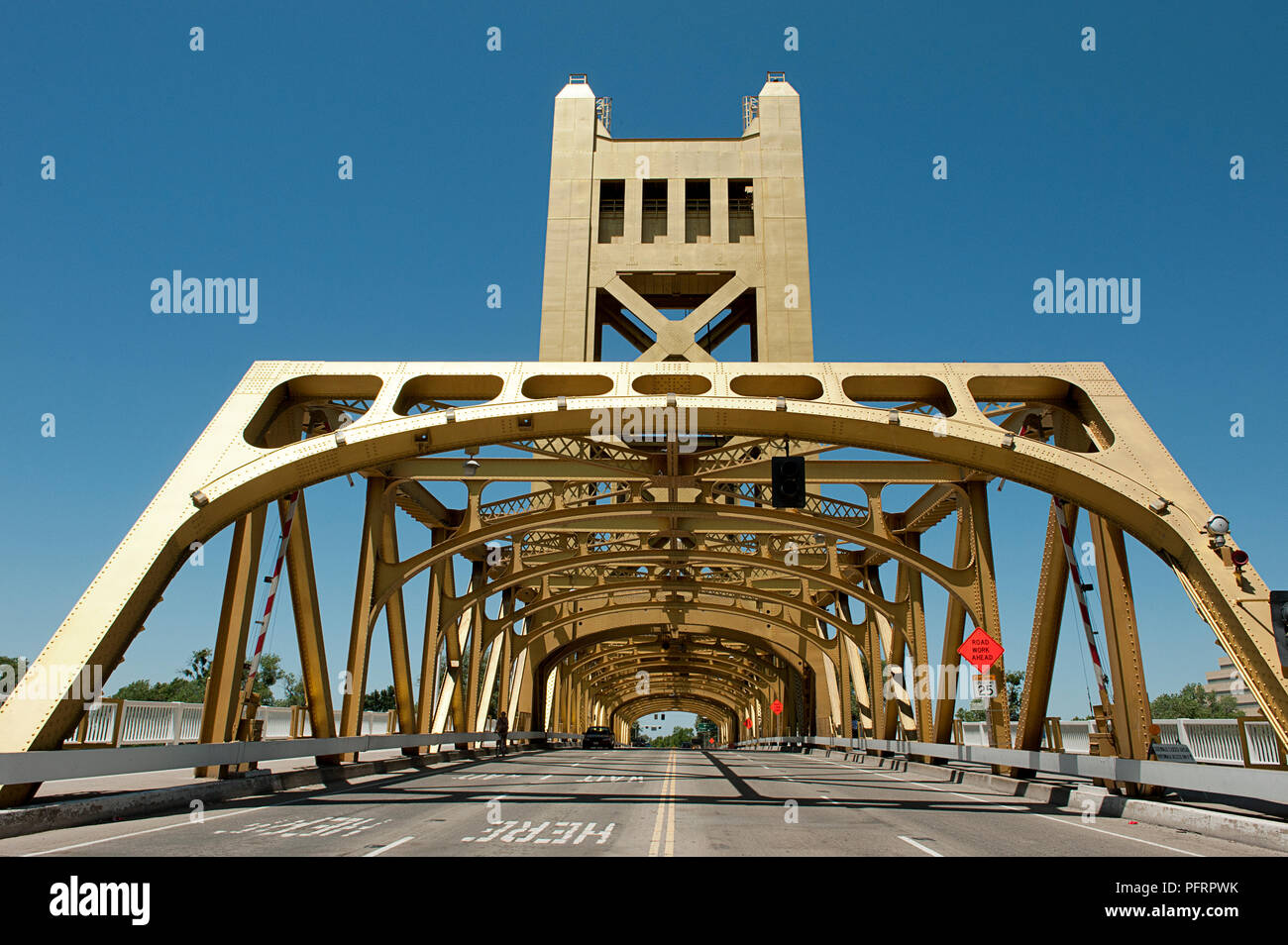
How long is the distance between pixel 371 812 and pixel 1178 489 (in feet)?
40.6

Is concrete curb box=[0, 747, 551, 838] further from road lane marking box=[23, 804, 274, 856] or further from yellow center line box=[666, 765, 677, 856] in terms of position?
yellow center line box=[666, 765, 677, 856]

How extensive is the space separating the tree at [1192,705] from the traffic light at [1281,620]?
101 meters

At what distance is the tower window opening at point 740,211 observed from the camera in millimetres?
31672

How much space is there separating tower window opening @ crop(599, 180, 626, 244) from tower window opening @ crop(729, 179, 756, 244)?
151 inches

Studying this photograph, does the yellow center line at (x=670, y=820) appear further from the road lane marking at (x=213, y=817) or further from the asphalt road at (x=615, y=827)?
the road lane marking at (x=213, y=817)

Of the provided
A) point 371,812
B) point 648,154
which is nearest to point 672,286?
point 648,154

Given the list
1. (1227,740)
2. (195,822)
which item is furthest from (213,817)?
(1227,740)

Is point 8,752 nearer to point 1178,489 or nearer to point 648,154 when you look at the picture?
point 1178,489

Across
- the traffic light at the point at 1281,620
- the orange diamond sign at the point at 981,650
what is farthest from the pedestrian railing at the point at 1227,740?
the traffic light at the point at 1281,620

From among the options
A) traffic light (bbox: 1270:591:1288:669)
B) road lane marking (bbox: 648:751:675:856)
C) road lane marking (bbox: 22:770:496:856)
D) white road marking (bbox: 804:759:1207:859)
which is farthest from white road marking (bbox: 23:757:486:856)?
traffic light (bbox: 1270:591:1288:669)

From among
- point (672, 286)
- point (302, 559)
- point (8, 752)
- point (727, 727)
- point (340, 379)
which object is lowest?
point (727, 727)

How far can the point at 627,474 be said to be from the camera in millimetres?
19750

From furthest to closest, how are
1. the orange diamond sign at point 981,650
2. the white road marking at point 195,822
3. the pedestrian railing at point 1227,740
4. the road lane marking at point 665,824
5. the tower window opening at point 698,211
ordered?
the tower window opening at point 698,211
the pedestrian railing at point 1227,740
the orange diamond sign at point 981,650
the road lane marking at point 665,824
the white road marking at point 195,822

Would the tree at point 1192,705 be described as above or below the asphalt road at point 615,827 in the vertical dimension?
below
